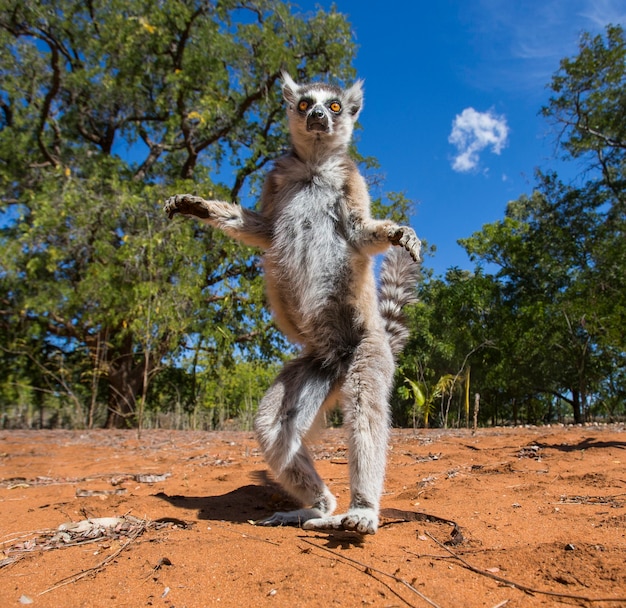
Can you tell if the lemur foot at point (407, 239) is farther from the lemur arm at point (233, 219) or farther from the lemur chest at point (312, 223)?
the lemur arm at point (233, 219)

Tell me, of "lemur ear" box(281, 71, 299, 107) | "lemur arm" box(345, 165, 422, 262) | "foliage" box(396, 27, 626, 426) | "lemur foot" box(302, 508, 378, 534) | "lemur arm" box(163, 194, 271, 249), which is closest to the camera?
"lemur foot" box(302, 508, 378, 534)

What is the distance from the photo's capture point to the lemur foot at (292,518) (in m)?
3.41

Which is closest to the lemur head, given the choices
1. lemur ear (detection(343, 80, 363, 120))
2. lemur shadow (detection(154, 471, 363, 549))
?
lemur ear (detection(343, 80, 363, 120))

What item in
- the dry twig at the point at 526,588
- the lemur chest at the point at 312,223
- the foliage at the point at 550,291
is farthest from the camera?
the foliage at the point at 550,291


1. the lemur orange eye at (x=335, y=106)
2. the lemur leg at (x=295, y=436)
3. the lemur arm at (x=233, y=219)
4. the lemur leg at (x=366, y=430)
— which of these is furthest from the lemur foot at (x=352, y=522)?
the lemur orange eye at (x=335, y=106)

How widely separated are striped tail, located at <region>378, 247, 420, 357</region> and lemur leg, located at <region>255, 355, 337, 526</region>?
853mm

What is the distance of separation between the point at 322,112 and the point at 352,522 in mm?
3346

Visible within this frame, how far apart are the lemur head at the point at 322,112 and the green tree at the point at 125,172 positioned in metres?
→ 7.97

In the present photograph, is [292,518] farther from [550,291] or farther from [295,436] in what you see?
[550,291]

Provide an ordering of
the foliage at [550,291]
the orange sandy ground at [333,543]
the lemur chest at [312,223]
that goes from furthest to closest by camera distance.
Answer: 1. the foliage at [550,291]
2. the lemur chest at [312,223]
3. the orange sandy ground at [333,543]

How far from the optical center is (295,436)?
3588 millimetres

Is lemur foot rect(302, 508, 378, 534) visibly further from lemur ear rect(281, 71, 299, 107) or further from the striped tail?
lemur ear rect(281, 71, 299, 107)

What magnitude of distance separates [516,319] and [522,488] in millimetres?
19096

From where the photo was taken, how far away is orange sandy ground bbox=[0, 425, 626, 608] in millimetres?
2121
